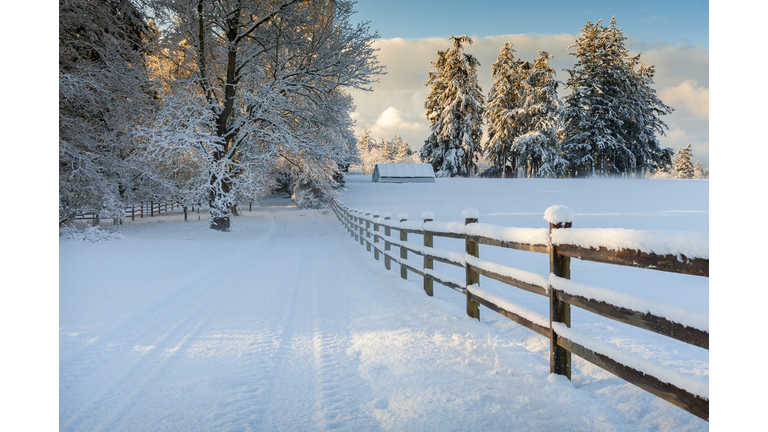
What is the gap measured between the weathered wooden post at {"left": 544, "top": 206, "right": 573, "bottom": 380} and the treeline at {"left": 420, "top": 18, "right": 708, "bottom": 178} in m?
34.8

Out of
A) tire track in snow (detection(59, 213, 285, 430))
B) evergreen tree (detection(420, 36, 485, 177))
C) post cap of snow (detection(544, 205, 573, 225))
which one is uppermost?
evergreen tree (detection(420, 36, 485, 177))

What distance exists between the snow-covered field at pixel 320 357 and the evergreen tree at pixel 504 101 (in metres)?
38.4

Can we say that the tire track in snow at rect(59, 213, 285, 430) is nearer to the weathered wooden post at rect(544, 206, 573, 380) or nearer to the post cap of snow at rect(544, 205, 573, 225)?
the weathered wooden post at rect(544, 206, 573, 380)

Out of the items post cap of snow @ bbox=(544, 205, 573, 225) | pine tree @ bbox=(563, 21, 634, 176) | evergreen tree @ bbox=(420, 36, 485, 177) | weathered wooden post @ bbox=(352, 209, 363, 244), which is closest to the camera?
post cap of snow @ bbox=(544, 205, 573, 225)

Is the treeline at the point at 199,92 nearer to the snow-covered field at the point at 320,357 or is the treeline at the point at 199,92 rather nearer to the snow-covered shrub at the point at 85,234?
the snow-covered shrub at the point at 85,234

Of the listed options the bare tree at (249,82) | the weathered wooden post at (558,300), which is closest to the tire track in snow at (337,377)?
the weathered wooden post at (558,300)

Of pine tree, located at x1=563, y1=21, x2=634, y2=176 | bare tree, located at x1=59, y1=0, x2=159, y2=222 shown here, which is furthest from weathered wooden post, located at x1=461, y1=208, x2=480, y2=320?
pine tree, located at x1=563, y1=21, x2=634, y2=176

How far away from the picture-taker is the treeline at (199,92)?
919 cm

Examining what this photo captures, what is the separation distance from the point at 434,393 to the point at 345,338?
4.58ft

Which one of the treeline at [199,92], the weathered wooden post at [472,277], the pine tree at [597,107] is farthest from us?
the pine tree at [597,107]

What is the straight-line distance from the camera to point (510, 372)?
2.97m

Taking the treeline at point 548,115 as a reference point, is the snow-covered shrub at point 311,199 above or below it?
below

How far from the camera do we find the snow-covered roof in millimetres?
43406
